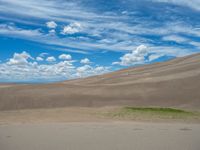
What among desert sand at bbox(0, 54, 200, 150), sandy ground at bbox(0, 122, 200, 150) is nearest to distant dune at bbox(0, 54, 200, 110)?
desert sand at bbox(0, 54, 200, 150)

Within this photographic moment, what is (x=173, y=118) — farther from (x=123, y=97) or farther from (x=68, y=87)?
(x=68, y=87)

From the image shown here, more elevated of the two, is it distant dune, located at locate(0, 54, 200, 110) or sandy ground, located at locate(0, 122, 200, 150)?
distant dune, located at locate(0, 54, 200, 110)

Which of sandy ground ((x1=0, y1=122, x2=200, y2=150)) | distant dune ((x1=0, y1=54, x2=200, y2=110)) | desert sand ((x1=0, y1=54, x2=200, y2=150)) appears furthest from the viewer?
distant dune ((x1=0, y1=54, x2=200, y2=110))

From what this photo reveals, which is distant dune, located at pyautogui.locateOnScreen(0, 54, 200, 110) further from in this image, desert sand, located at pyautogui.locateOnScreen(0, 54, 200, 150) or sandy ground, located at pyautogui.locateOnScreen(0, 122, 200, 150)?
sandy ground, located at pyautogui.locateOnScreen(0, 122, 200, 150)

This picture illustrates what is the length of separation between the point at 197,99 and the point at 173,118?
12637 millimetres

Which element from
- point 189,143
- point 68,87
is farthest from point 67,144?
point 68,87

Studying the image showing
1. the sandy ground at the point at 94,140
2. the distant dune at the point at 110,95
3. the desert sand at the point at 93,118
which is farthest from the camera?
the distant dune at the point at 110,95

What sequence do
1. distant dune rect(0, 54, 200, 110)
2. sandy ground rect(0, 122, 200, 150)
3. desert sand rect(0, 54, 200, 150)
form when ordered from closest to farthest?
sandy ground rect(0, 122, 200, 150), desert sand rect(0, 54, 200, 150), distant dune rect(0, 54, 200, 110)

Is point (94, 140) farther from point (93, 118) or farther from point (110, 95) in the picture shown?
point (110, 95)

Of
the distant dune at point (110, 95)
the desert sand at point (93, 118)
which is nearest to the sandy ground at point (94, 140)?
the desert sand at point (93, 118)

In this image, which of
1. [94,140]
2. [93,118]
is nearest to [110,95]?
[93,118]

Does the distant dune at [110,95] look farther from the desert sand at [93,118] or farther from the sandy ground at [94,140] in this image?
the sandy ground at [94,140]

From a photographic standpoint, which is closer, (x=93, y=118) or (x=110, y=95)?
(x=93, y=118)

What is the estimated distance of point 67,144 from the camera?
305 inches
